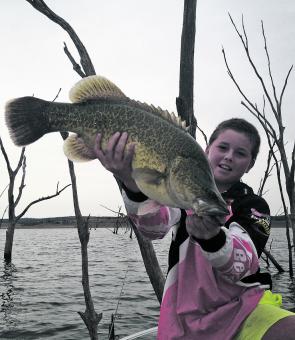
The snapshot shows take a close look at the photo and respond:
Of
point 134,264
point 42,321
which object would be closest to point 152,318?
point 42,321

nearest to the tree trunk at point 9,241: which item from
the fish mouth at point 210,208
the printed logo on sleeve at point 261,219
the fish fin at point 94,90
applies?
the printed logo on sleeve at point 261,219

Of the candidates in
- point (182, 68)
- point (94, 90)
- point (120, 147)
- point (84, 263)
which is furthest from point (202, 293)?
point (84, 263)

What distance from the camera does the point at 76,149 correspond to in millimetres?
2682

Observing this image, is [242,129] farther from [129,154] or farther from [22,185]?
[22,185]

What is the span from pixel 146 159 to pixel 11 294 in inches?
546

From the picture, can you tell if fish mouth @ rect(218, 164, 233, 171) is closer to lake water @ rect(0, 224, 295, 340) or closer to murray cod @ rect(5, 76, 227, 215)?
murray cod @ rect(5, 76, 227, 215)

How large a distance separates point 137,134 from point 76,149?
1.58 ft

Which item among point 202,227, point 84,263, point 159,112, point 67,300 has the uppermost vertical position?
point 159,112

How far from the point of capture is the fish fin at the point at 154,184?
2.34 metres

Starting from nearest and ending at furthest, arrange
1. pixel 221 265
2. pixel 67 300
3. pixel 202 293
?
pixel 221 265 < pixel 202 293 < pixel 67 300

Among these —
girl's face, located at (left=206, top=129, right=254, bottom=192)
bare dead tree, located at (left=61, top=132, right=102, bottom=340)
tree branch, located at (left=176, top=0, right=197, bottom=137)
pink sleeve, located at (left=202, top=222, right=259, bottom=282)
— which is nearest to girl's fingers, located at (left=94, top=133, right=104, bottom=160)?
pink sleeve, located at (left=202, top=222, right=259, bottom=282)

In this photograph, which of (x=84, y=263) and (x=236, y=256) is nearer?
(x=236, y=256)

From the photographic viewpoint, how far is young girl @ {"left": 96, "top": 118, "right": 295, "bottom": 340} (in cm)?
276

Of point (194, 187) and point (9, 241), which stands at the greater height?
point (194, 187)
